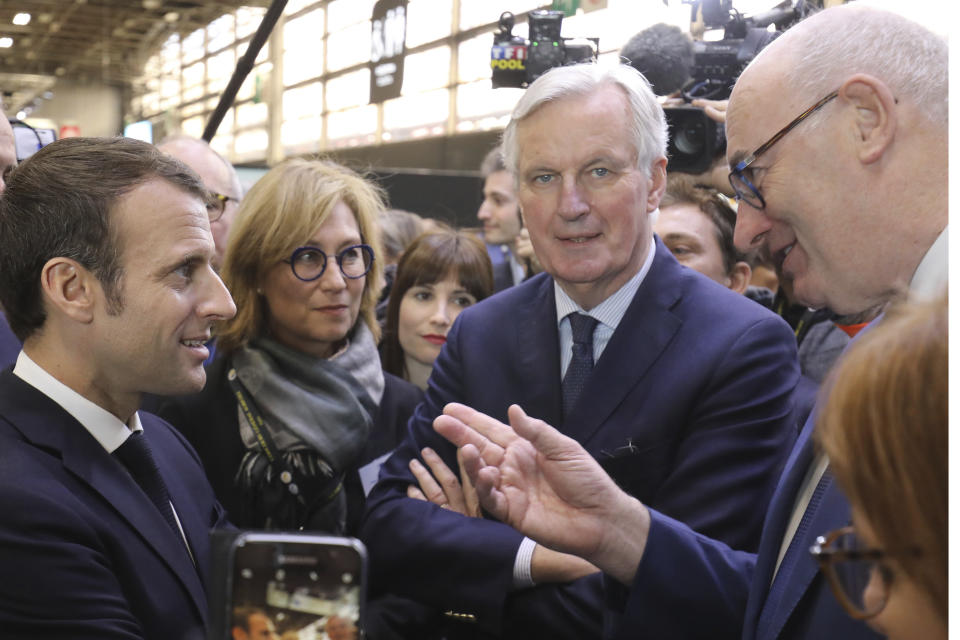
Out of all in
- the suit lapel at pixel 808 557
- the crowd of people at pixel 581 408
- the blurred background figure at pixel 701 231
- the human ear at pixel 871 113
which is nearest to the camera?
the crowd of people at pixel 581 408

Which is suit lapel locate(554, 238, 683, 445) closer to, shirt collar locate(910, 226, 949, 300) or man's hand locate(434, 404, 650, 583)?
man's hand locate(434, 404, 650, 583)

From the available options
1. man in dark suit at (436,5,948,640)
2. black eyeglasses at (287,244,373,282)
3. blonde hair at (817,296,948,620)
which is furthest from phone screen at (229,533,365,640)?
black eyeglasses at (287,244,373,282)

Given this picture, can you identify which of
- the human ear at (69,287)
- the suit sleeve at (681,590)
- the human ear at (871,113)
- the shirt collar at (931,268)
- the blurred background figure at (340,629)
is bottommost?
the suit sleeve at (681,590)

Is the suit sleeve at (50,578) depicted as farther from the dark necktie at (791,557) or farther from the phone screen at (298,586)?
the dark necktie at (791,557)

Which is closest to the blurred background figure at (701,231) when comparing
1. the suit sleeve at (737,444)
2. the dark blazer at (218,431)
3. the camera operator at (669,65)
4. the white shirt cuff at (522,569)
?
the camera operator at (669,65)

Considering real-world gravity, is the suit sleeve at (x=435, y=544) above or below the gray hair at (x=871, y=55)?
below

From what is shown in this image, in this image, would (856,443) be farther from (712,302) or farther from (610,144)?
(610,144)

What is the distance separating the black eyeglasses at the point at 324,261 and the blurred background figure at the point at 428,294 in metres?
0.50

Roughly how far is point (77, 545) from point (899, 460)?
1.11m

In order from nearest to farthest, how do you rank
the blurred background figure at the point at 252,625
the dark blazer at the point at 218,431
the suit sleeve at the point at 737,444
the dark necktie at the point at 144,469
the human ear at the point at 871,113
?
the blurred background figure at the point at 252,625
the human ear at the point at 871,113
the dark necktie at the point at 144,469
the suit sleeve at the point at 737,444
the dark blazer at the point at 218,431

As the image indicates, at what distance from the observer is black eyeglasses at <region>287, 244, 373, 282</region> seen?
103 inches

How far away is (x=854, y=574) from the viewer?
866 millimetres

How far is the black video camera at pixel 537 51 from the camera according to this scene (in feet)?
9.23

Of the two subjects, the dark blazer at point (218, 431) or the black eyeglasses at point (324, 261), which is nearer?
the dark blazer at point (218, 431)
